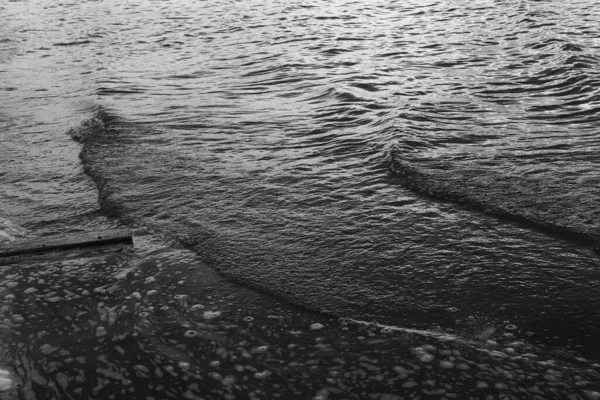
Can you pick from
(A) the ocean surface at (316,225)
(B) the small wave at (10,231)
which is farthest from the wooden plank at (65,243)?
Result: (B) the small wave at (10,231)

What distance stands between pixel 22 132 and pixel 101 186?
10.2ft

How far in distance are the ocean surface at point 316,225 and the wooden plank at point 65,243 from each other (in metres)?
0.13

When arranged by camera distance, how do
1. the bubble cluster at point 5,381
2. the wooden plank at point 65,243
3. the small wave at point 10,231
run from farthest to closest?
the small wave at point 10,231 → the wooden plank at point 65,243 → the bubble cluster at point 5,381

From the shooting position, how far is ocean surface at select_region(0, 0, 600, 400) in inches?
185

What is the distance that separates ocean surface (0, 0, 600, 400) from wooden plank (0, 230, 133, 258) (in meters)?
0.13

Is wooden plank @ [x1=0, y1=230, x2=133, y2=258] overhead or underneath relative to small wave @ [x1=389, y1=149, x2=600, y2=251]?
overhead

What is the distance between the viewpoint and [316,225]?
22.4 feet

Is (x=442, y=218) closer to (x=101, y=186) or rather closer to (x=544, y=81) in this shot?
(x=101, y=186)

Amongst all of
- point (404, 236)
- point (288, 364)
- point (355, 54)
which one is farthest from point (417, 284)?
point (355, 54)

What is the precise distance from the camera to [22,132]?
1052cm

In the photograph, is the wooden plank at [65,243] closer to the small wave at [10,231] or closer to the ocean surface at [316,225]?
the ocean surface at [316,225]

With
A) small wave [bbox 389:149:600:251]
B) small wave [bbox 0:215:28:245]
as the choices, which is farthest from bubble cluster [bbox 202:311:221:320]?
small wave [bbox 389:149:600:251]

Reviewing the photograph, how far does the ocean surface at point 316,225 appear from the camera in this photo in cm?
470

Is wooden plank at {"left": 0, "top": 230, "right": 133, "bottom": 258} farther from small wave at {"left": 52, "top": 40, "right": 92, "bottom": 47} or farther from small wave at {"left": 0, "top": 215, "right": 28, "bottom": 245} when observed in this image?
small wave at {"left": 52, "top": 40, "right": 92, "bottom": 47}
